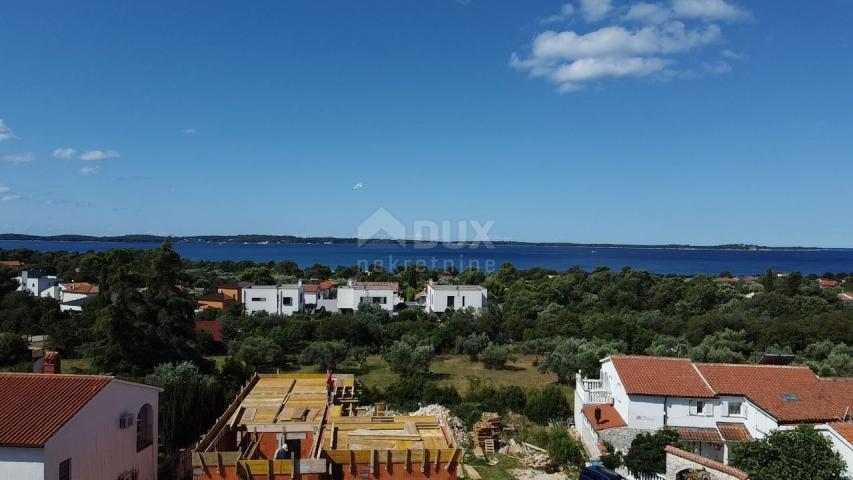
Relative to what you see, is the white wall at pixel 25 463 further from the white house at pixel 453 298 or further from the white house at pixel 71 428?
the white house at pixel 453 298

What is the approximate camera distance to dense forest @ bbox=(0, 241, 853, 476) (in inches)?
1000

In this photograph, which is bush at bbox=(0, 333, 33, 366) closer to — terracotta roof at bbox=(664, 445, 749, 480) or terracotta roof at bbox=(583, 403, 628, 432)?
terracotta roof at bbox=(583, 403, 628, 432)

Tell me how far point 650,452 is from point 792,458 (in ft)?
12.2

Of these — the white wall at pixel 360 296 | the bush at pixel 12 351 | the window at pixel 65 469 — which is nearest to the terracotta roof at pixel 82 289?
the white wall at pixel 360 296

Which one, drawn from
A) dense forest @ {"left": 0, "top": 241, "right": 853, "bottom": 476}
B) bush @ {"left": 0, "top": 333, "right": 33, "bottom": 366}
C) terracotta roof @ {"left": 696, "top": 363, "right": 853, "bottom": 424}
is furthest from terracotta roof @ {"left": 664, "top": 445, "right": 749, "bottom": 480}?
bush @ {"left": 0, "top": 333, "right": 33, "bottom": 366}

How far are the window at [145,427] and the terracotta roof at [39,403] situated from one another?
243 cm


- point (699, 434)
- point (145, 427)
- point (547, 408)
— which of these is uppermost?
point (145, 427)

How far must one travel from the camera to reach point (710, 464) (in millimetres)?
14734

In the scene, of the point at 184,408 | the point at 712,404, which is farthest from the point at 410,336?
the point at 712,404

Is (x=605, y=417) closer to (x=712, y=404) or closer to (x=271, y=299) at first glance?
(x=712, y=404)

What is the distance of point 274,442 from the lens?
45.1ft

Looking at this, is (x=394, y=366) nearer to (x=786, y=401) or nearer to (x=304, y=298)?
(x=786, y=401)

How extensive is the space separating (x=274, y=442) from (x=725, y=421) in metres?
14.6

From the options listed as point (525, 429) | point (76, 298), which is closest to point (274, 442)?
point (525, 429)
